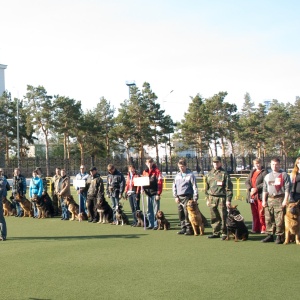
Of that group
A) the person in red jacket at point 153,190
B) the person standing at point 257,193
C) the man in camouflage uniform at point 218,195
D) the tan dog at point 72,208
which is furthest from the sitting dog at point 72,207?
the person standing at point 257,193

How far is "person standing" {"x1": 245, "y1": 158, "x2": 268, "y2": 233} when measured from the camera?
11242 millimetres

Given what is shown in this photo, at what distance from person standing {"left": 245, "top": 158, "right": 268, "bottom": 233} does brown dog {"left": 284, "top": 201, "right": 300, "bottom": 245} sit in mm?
1603

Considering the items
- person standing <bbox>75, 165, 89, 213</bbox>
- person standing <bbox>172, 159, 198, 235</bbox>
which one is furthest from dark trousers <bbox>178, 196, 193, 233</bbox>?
person standing <bbox>75, 165, 89, 213</bbox>

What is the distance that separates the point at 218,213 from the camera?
10.6m

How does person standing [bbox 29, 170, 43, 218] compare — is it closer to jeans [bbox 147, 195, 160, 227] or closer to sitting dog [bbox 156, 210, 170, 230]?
jeans [bbox 147, 195, 160, 227]

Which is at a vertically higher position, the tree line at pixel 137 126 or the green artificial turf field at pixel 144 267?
the tree line at pixel 137 126

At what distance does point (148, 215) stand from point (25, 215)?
592cm

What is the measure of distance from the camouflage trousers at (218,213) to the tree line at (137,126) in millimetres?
33548

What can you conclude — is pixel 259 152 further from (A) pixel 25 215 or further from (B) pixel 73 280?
(B) pixel 73 280

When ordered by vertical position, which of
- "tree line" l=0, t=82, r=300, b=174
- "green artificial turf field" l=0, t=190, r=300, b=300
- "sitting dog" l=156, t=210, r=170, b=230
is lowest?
"green artificial turf field" l=0, t=190, r=300, b=300

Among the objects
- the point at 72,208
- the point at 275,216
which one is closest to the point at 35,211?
the point at 72,208

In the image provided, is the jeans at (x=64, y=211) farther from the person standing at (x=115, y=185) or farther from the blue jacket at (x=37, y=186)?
the person standing at (x=115, y=185)

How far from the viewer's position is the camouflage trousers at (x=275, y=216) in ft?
31.8

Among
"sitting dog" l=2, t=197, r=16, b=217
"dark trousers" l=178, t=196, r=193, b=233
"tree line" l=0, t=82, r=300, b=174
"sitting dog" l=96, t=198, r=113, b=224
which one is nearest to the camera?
"dark trousers" l=178, t=196, r=193, b=233
